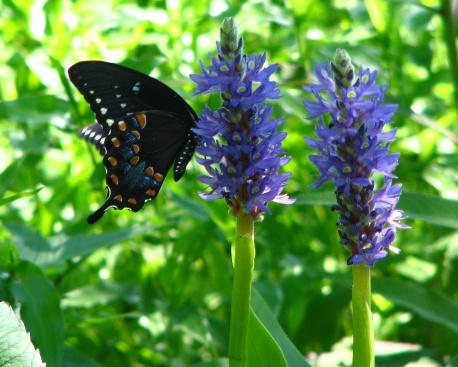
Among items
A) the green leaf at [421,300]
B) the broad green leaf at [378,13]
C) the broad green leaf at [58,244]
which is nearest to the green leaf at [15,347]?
the broad green leaf at [58,244]

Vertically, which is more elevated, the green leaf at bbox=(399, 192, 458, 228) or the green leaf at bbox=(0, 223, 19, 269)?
the green leaf at bbox=(399, 192, 458, 228)

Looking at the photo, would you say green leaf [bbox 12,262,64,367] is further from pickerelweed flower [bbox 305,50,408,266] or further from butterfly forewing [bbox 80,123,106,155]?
pickerelweed flower [bbox 305,50,408,266]

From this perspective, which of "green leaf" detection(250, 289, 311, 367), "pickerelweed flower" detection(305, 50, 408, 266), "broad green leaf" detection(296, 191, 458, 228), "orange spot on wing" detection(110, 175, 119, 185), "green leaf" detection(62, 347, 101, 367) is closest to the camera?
"pickerelweed flower" detection(305, 50, 408, 266)

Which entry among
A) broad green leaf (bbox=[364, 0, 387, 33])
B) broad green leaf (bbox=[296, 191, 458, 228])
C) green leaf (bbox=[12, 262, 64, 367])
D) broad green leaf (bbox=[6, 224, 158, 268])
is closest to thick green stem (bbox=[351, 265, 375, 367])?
broad green leaf (bbox=[296, 191, 458, 228])

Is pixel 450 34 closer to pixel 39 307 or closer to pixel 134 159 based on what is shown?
pixel 134 159

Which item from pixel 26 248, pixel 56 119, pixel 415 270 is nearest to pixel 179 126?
pixel 26 248
